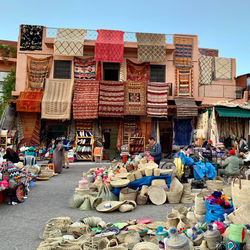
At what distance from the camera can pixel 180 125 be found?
15344mm

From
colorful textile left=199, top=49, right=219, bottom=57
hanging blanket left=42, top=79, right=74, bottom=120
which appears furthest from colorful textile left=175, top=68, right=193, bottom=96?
hanging blanket left=42, top=79, right=74, bottom=120

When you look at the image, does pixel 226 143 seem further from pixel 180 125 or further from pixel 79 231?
pixel 79 231

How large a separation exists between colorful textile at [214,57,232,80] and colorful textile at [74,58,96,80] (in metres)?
8.04

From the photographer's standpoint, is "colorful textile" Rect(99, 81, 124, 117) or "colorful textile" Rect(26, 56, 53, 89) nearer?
"colorful textile" Rect(99, 81, 124, 117)

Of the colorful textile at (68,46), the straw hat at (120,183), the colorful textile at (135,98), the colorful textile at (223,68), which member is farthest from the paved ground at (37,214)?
the colorful textile at (223,68)

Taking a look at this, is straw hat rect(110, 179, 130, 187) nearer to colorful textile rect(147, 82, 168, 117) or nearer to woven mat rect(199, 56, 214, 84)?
colorful textile rect(147, 82, 168, 117)

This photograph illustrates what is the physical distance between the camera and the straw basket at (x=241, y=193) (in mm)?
3617

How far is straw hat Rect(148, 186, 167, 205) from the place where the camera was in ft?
19.1

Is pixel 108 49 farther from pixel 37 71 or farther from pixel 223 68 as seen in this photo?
pixel 223 68

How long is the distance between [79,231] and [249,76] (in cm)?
1595

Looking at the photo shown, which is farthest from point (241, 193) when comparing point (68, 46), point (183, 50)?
point (183, 50)

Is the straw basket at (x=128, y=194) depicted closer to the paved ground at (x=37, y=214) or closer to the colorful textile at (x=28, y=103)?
the paved ground at (x=37, y=214)

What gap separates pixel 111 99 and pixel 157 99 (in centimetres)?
259

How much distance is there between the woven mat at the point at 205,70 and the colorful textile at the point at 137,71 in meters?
3.75
